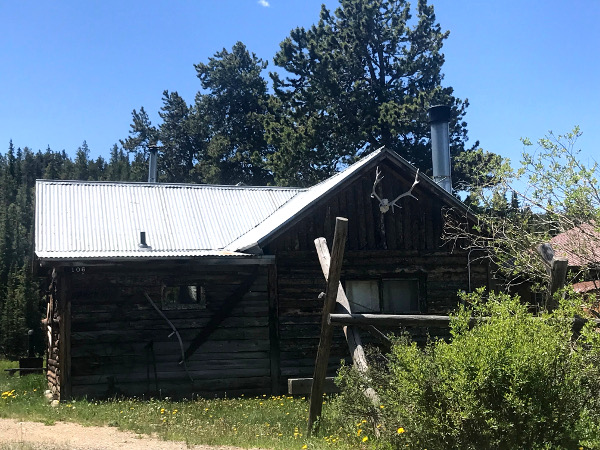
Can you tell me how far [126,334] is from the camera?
46.7ft

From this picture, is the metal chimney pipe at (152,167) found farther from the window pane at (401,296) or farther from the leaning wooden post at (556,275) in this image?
the leaning wooden post at (556,275)

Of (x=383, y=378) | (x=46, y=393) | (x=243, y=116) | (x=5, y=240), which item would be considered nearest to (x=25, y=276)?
(x=5, y=240)

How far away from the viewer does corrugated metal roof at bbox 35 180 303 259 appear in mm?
14939

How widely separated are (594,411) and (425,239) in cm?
975

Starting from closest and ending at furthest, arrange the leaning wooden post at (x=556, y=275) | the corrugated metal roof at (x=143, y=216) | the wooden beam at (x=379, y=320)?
1. the leaning wooden post at (x=556, y=275)
2. the wooden beam at (x=379, y=320)
3. the corrugated metal roof at (x=143, y=216)

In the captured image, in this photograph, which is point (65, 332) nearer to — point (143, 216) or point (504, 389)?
point (143, 216)

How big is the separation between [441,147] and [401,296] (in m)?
5.79

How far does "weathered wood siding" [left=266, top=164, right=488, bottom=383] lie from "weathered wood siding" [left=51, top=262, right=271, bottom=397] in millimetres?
592

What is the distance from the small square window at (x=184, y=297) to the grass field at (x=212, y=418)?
7.03 feet

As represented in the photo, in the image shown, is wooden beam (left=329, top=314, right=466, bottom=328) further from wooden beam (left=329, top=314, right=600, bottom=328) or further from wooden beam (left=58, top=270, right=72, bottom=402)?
wooden beam (left=58, top=270, right=72, bottom=402)

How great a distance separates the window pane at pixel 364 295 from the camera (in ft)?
51.9

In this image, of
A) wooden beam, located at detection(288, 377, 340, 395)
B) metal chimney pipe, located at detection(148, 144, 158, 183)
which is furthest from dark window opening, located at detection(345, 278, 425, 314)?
metal chimney pipe, located at detection(148, 144, 158, 183)

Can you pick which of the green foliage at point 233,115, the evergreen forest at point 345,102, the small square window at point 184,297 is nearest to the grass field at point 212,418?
the small square window at point 184,297

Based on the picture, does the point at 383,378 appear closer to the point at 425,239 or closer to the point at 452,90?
the point at 425,239
